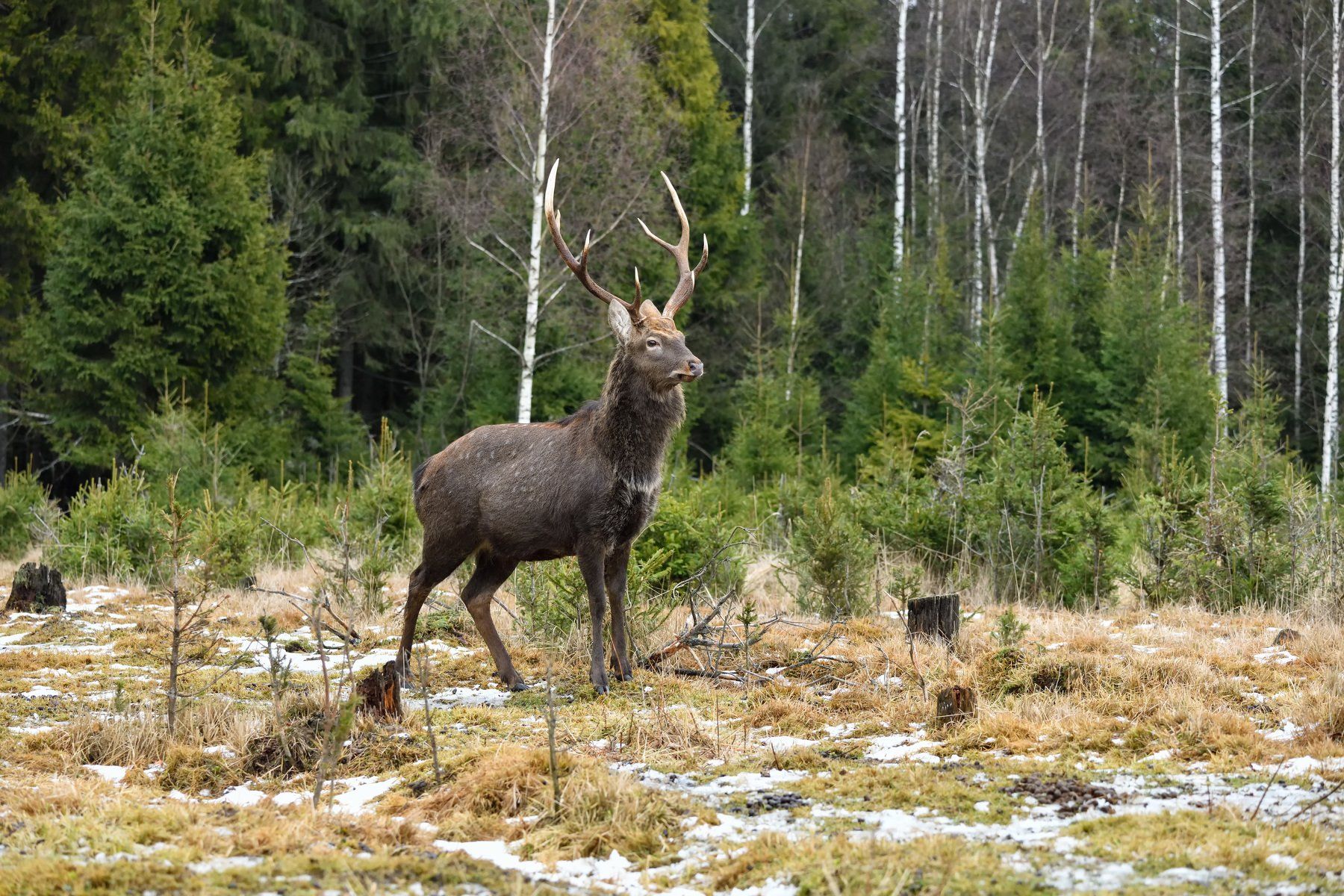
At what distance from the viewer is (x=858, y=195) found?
110 feet

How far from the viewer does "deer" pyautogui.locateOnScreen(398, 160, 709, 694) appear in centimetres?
745

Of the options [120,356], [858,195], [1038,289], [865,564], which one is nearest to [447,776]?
[865,564]

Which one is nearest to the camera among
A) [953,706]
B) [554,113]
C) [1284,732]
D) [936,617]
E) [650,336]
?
[1284,732]

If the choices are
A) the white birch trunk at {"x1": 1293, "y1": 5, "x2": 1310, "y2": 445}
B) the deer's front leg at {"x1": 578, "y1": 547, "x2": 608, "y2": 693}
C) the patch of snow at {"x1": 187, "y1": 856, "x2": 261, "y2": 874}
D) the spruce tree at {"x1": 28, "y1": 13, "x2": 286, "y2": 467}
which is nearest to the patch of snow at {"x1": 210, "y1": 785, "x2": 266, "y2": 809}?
the patch of snow at {"x1": 187, "y1": 856, "x2": 261, "y2": 874}

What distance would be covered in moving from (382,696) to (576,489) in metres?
1.72

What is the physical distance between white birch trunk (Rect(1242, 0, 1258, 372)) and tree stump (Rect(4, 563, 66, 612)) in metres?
23.8

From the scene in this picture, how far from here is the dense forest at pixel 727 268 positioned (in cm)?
1160

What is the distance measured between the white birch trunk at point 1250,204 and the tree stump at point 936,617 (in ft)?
70.8

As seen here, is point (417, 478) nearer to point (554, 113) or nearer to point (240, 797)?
point (240, 797)

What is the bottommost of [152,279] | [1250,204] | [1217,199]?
[152,279]

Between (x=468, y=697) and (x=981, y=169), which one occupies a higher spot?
(x=981, y=169)

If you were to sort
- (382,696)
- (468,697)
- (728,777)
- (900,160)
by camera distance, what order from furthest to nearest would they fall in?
(900,160) < (468,697) < (382,696) < (728,777)

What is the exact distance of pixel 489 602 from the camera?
7816 millimetres

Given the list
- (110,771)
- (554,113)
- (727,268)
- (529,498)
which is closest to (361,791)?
(110,771)
